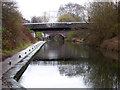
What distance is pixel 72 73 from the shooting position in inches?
375

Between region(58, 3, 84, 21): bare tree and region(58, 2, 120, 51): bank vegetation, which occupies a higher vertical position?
region(58, 3, 84, 21): bare tree

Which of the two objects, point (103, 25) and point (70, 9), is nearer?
point (103, 25)

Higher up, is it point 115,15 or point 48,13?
point 48,13

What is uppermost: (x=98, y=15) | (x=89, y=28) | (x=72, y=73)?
(x=98, y=15)

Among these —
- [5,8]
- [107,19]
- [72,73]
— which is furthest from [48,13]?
[72,73]

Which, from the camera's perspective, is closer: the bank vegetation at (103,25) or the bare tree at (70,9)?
the bank vegetation at (103,25)

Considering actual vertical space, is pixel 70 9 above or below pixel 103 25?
above

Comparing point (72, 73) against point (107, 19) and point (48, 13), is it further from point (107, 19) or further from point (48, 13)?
point (48, 13)

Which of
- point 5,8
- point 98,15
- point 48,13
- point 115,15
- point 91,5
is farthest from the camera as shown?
point 48,13

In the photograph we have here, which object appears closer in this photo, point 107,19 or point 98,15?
point 107,19

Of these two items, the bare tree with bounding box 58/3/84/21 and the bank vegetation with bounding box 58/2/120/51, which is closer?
the bank vegetation with bounding box 58/2/120/51

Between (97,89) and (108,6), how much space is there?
785 inches

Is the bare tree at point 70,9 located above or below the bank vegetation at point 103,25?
above

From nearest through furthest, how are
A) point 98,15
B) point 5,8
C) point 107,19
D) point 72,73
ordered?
point 72,73 < point 5,8 < point 107,19 < point 98,15
